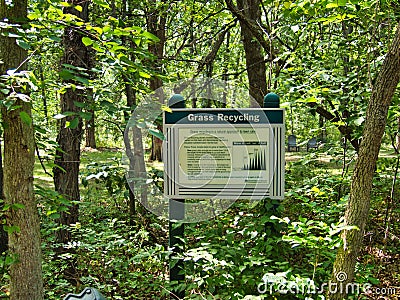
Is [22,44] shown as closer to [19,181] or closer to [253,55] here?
[19,181]

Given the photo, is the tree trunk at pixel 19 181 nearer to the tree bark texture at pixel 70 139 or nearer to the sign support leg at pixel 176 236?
the sign support leg at pixel 176 236

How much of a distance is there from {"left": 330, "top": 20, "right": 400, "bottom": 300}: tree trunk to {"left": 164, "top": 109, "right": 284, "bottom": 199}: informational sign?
0.74 meters

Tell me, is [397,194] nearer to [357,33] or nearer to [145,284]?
[357,33]

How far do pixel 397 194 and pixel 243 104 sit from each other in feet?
12.8

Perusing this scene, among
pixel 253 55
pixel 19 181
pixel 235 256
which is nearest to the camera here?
pixel 19 181

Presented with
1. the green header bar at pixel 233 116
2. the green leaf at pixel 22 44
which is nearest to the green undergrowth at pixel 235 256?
the green header bar at pixel 233 116

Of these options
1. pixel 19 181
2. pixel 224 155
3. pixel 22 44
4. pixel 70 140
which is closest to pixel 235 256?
pixel 224 155

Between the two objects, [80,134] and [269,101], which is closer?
[269,101]

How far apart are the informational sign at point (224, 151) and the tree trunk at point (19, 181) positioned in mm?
1048

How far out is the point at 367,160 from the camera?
2391 millimetres

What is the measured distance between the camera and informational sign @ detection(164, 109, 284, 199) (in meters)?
3.03

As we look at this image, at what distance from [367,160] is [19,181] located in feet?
6.80

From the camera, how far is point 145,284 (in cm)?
351

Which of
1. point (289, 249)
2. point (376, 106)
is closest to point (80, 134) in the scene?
point (289, 249)
